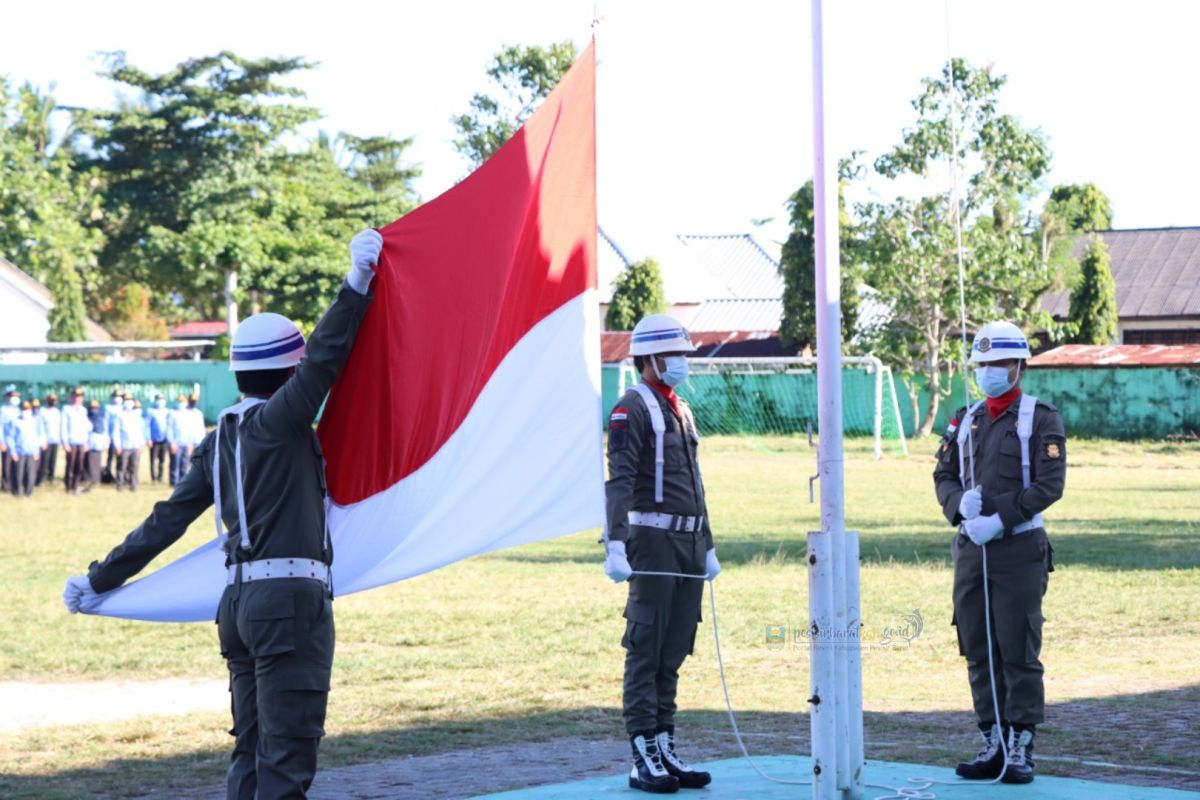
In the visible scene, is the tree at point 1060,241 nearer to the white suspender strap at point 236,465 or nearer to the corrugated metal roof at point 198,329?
the corrugated metal roof at point 198,329

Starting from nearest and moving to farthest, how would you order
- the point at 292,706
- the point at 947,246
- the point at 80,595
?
1. the point at 292,706
2. the point at 80,595
3. the point at 947,246

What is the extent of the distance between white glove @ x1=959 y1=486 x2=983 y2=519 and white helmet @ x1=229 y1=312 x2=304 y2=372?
126 inches

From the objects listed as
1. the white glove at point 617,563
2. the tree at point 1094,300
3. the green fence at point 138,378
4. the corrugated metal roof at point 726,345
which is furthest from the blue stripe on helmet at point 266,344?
the tree at point 1094,300

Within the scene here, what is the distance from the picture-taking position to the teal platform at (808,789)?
272 inches

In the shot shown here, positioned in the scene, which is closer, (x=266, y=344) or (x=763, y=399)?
(x=266, y=344)

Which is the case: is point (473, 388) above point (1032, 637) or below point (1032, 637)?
above

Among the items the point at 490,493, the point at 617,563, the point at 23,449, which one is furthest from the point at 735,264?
the point at 490,493

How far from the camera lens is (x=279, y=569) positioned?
552 centimetres

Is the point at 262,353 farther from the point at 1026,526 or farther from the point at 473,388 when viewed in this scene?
the point at 1026,526

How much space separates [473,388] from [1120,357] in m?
41.6

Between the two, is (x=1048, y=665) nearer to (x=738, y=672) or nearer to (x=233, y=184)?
(x=738, y=672)

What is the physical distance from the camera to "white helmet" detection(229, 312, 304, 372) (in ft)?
18.5

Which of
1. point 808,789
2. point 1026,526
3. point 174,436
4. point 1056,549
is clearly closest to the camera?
point 808,789

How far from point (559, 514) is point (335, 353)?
124cm
